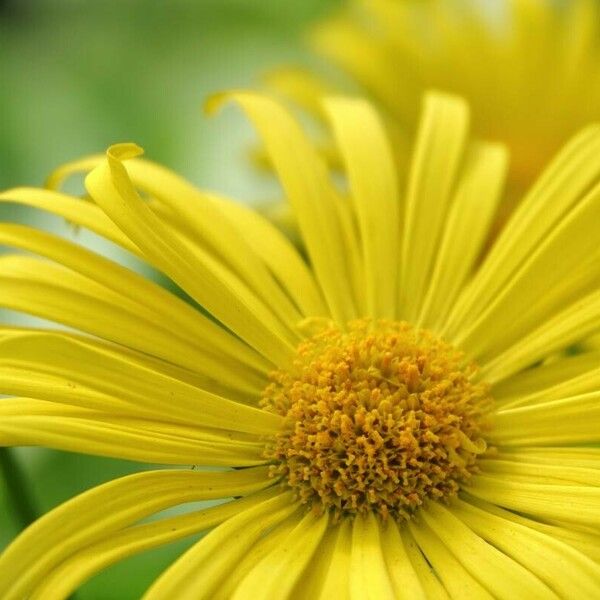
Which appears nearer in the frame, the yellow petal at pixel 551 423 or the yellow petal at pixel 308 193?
the yellow petal at pixel 551 423

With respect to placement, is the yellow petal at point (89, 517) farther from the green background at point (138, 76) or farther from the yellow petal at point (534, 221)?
the green background at point (138, 76)

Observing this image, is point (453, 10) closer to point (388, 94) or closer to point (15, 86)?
point (388, 94)

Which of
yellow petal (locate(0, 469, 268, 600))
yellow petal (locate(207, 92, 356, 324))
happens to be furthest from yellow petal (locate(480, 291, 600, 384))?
yellow petal (locate(0, 469, 268, 600))

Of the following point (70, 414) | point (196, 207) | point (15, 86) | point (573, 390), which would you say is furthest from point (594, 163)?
point (15, 86)

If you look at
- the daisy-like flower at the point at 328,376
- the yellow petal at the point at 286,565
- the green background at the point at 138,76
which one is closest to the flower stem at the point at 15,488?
the daisy-like flower at the point at 328,376

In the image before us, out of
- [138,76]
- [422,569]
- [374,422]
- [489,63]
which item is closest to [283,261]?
[374,422]

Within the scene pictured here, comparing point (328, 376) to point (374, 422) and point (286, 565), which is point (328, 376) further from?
point (286, 565)

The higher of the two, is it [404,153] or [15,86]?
[15,86]
